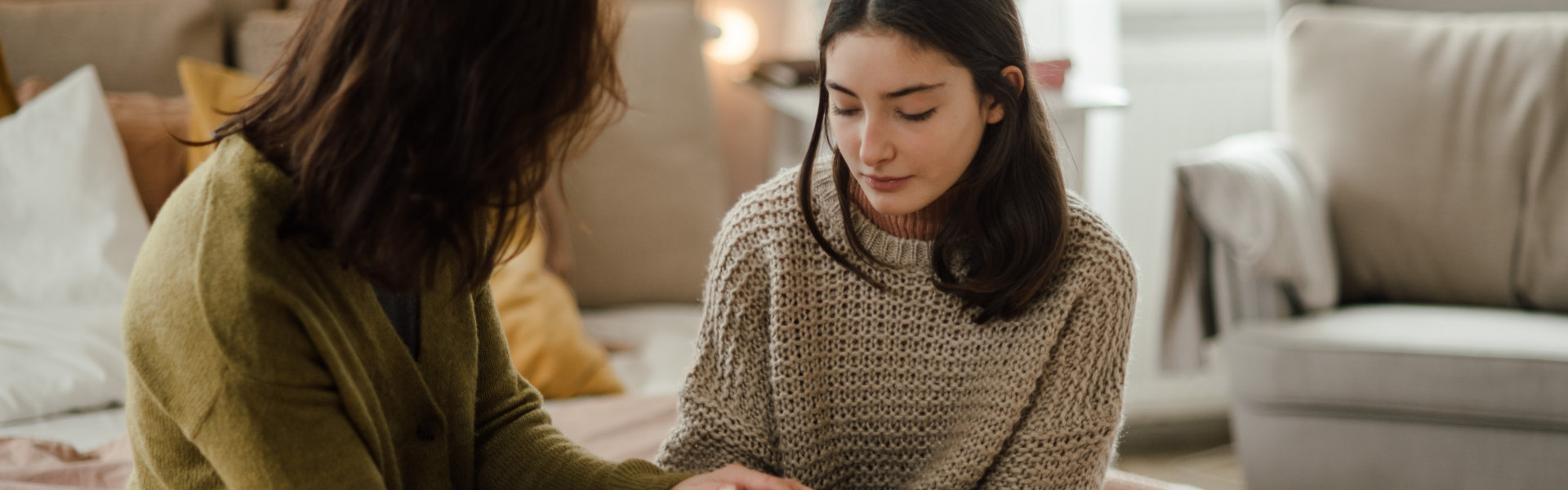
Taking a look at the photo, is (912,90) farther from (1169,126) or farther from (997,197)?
(1169,126)

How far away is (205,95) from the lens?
1.59 meters

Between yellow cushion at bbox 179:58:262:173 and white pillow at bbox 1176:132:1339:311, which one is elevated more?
yellow cushion at bbox 179:58:262:173

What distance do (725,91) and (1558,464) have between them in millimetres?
1660

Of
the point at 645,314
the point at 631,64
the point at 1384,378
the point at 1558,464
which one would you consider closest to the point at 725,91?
the point at 631,64

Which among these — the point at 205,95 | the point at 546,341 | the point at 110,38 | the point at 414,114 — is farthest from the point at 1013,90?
the point at 110,38

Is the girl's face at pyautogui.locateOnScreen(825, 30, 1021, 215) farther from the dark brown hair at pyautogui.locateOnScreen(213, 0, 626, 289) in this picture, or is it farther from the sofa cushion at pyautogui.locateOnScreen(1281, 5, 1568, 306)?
the sofa cushion at pyautogui.locateOnScreen(1281, 5, 1568, 306)

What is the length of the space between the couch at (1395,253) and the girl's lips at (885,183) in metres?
1.04

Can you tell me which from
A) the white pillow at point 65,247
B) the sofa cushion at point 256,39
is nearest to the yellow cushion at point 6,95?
the white pillow at point 65,247

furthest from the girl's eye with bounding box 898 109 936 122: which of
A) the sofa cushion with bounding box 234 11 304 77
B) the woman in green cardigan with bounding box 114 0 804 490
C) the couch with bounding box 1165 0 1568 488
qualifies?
the sofa cushion with bounding box 234 11 304 77

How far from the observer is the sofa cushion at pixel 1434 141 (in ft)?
6.34

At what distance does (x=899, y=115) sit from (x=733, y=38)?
1.60 meters

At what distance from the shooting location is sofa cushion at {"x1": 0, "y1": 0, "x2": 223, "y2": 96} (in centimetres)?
171

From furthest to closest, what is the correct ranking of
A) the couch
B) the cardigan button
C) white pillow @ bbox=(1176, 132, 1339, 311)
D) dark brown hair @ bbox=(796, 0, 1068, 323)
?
white pillow @ bbox=(1176, 132, 1339, 311) → the couch → dark brown hair @ bbox=(796, 0, 1068, 323) → the cardigan button

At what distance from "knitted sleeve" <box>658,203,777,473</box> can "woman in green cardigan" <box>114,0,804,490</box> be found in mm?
285
